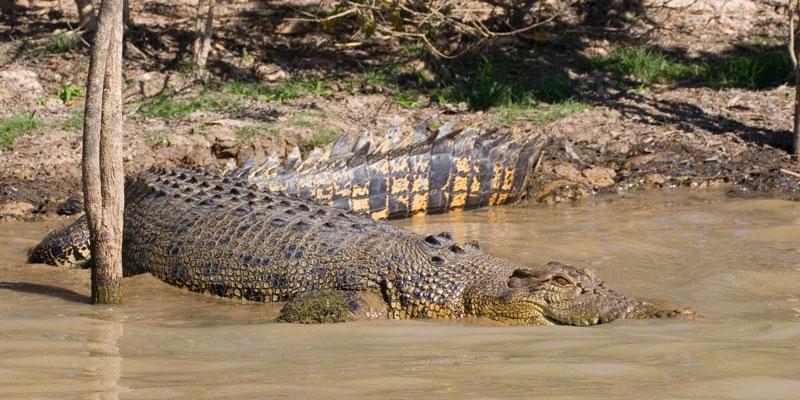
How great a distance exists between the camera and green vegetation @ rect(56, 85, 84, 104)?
9.93 meters

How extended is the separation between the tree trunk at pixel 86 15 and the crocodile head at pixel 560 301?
280 inches

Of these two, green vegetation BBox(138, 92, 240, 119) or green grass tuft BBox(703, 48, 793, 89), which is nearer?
green vegetation BBox(138, 92, 240, 119)

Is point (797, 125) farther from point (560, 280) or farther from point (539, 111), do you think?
point (560, 280)

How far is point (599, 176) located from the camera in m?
9.04

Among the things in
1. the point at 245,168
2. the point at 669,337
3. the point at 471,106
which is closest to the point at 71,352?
the point at 669,337

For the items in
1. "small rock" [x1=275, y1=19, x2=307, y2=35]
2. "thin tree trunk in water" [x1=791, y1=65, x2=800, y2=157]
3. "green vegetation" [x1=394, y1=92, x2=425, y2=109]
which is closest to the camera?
"thin tree trunk in water" [x1=791, y1=65, x2=800, y2=157]

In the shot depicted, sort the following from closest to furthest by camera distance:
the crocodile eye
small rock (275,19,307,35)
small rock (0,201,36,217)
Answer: the crocodile eye → small rock (0,201,36,217) → small rock (275,19,307,35)

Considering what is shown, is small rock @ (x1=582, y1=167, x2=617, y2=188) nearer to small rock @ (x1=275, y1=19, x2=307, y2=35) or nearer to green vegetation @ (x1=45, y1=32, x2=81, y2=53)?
small rock @ (x1=275, y1=19, x2=307, y2=35)

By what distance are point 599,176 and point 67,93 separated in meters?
4.84

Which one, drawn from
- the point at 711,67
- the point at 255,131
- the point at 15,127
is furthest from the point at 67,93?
the point at 711,67

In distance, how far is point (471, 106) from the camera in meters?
10.4

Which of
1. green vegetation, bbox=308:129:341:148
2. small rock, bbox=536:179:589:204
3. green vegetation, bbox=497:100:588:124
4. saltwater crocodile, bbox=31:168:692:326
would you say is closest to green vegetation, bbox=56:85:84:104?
green vegetation, bbox=308:129:341:148

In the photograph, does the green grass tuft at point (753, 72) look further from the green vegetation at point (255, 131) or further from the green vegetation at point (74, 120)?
the green vegetation at point (74, 120)

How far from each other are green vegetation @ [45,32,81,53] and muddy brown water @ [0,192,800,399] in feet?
13.4
